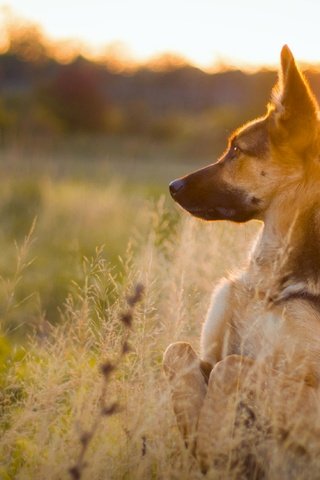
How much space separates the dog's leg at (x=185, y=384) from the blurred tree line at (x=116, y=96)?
16.0 meters

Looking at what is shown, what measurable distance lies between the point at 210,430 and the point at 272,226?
1285 millimetres

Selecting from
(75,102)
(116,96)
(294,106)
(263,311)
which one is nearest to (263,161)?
(294,106)

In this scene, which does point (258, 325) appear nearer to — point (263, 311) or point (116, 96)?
point (263, 311)

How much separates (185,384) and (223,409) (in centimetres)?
26

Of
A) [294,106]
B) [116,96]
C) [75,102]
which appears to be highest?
[294,106]

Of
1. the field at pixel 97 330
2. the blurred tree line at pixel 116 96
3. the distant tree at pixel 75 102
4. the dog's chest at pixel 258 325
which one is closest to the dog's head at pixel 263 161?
the field at pixel 97 330

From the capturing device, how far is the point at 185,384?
365cm

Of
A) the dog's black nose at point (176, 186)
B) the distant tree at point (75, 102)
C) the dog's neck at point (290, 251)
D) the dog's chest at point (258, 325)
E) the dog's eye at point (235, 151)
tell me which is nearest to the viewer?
the dog's chest at point (258, 325)

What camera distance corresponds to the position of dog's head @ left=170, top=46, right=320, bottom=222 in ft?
13.2

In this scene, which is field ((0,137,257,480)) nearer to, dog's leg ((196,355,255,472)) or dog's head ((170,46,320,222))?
dog's leg ((196,355,255,472))

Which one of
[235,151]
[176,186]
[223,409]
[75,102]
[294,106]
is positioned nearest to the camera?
[223,409]

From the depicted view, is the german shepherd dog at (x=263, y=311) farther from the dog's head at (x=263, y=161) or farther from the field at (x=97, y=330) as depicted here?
the field at (x=97, y=330)

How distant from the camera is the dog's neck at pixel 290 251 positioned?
3814mm

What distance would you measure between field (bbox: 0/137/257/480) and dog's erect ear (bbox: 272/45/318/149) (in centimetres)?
100
